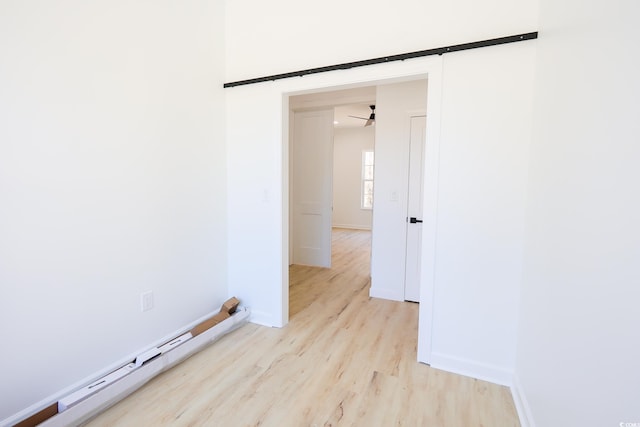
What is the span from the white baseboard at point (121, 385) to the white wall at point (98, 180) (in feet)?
0.15

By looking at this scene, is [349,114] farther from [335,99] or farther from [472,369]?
[472,369]

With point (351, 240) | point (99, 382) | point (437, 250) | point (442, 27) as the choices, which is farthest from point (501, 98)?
point (351, 240)

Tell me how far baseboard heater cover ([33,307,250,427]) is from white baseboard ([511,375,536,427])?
215 centimetres

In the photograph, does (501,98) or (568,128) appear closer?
(568,128)

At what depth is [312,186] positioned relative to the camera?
16.2 feet

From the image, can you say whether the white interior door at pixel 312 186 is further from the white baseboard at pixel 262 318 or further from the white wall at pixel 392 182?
the white baseboard at pixel 262 318

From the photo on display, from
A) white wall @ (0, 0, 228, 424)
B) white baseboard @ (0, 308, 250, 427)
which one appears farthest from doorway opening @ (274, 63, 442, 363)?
white baseboard @ (0, 308, 250, 427)

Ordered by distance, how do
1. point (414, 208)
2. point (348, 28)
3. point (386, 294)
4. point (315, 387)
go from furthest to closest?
point (386, 294), point (414, 208), point (348, 28), point (315, 387)

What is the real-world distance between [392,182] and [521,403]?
230 centimetres

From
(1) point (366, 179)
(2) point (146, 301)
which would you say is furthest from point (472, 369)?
(1) point (366, 179)

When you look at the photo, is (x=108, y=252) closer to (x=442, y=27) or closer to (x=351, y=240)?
(x=442, y=27)

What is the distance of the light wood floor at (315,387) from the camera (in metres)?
1.78

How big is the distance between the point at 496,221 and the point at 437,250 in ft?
1.37

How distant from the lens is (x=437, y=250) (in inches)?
86.4
